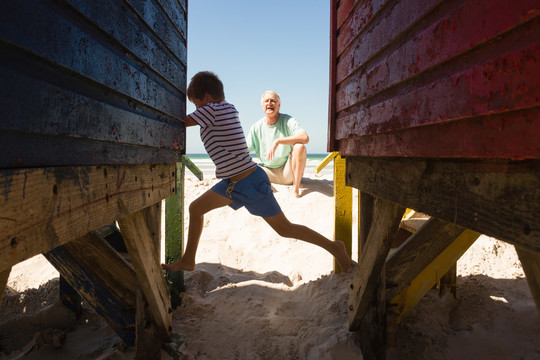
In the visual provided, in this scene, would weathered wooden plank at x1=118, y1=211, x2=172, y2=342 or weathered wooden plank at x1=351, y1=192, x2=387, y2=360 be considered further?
weathered wooden plank at x1=351, y1=192, x2=387, y2=360

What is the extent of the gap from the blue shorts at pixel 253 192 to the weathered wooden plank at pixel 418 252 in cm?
108

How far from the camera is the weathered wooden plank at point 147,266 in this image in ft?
6.46

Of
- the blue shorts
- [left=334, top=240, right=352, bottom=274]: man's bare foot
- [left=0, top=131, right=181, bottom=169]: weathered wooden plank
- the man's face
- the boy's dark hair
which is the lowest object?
[left=334, top=240, right=352, bottom=274]: man's bare foot

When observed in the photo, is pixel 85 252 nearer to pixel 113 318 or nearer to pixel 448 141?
pixel 113 318

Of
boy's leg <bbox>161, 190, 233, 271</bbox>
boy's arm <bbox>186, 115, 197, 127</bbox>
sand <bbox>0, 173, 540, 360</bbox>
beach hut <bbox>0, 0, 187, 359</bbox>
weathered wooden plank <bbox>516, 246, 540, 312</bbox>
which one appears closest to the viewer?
beach hut <bbox>0, 0, 187, 359</bbox>

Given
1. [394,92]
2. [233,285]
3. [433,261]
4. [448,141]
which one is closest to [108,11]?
[394,92]

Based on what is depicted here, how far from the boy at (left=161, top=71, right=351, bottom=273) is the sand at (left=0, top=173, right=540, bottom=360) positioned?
599mm

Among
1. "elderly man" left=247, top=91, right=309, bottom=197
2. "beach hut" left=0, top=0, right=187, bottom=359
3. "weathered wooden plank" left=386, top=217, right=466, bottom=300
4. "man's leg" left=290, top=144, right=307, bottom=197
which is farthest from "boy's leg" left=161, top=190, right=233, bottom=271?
"man's leg" left=290, top=144, right=307, bottom=197

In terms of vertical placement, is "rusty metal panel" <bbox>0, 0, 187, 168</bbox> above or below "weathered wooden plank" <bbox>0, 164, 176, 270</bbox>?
above

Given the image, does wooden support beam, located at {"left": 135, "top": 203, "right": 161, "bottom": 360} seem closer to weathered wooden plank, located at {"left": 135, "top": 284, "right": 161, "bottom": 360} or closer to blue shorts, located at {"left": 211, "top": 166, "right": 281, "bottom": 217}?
weathered wooden plank, located at {"left": 135, "top": 284, "right": 161, "bottom": 360}

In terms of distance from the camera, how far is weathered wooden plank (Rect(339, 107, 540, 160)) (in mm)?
821

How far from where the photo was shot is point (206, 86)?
2938 mm

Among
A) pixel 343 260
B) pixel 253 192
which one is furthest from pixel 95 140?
pixel 343 260

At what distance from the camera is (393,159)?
176cm
